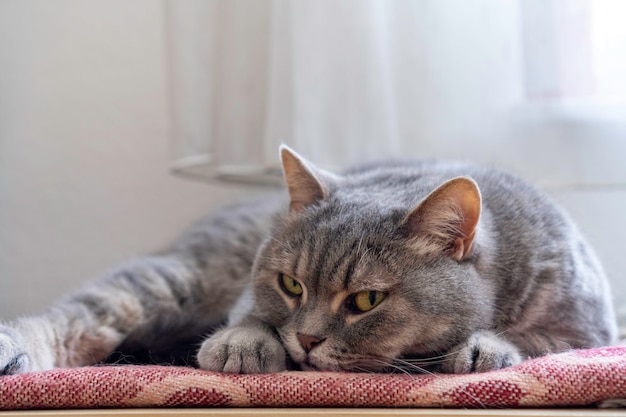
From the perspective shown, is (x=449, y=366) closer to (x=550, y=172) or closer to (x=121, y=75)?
(x=550, y=172)

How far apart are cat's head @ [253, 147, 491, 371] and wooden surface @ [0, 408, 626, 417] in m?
0.19

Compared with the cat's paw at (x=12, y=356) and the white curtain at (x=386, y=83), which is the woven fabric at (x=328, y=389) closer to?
the cat's paw at (x=12, y=356)

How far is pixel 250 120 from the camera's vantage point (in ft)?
6.52

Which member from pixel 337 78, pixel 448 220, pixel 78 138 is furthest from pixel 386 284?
pixel 78 138

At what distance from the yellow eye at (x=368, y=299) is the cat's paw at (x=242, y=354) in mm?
164

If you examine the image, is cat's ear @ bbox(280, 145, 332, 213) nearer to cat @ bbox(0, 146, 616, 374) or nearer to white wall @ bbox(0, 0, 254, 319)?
cat @ bbox(0, 146, 616, 374)

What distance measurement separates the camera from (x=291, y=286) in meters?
1.33

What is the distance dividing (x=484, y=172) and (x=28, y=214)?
5.29 ft

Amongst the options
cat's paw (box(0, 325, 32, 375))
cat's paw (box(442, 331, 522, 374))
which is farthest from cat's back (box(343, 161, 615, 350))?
cat's paw (box(0, 325, 32, 375))

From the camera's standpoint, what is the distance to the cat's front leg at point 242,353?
1.15 meters

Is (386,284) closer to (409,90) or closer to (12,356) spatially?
(12,356)

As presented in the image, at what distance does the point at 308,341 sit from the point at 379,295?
15 centimetres

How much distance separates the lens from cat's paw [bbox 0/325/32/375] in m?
1.18

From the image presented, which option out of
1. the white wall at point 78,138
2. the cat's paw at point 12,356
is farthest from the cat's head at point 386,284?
the white wall at point 78,138
